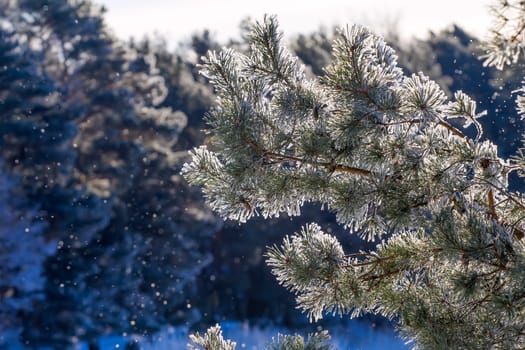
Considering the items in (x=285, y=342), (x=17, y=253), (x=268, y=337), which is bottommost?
(x=285, y=342)

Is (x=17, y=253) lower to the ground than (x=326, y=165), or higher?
higher

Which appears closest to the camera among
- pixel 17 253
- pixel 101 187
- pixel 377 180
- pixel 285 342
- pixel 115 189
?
pixel 285 342

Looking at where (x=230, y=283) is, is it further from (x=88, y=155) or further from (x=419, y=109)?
(x=419, y=109)

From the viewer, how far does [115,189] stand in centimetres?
1662

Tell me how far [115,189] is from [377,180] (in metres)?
14.2

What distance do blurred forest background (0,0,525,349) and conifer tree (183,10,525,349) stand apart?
11435mm

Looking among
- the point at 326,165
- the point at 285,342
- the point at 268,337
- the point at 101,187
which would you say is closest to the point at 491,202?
the point at 326,165

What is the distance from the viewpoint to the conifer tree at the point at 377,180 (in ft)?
8.73

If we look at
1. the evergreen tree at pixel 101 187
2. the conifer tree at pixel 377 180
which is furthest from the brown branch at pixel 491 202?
the evergreen tree at pixel 101 187

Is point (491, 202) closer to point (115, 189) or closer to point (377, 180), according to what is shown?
point (377, 180)

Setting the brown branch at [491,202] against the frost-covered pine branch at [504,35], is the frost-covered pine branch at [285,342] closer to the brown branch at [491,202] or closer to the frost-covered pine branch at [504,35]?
the brown branch at [491,202]

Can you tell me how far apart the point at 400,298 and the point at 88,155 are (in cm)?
1495

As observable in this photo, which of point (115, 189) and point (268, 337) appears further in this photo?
point (268, 337)

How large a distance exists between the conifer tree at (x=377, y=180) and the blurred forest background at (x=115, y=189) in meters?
11.4
